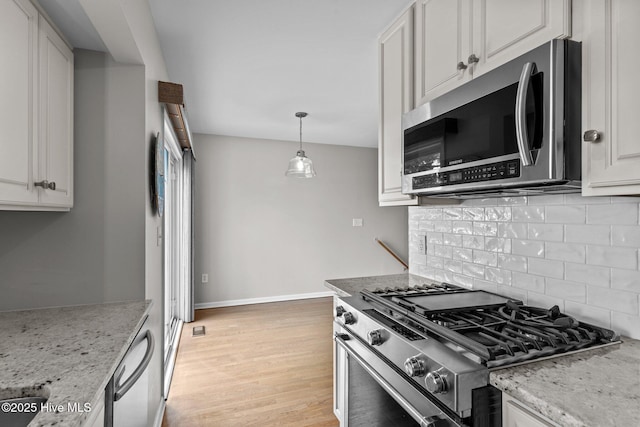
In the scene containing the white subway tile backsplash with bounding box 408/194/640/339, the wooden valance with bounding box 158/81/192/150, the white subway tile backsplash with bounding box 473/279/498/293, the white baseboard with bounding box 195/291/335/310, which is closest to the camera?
the white subway tile backsplash with bounding box 408/194/640/339

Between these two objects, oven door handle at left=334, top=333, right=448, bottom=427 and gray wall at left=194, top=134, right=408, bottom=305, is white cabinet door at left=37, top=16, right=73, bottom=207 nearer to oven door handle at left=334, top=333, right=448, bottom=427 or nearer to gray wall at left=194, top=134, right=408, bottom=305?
oven door handle at left=334, top=333, right=448, bottom=427

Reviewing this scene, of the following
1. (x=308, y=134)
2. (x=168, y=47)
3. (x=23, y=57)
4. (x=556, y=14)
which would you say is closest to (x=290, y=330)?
(x=308, y=134)

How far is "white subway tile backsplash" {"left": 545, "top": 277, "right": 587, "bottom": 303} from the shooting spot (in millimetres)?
1219

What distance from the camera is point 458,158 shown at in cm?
130

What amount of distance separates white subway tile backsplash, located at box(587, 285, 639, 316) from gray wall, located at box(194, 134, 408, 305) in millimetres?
3988

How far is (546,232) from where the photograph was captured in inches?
53.4

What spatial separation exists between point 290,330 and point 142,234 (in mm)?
2378

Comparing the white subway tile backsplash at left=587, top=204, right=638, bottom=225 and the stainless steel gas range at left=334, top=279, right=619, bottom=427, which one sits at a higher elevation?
the white subway tile backsplash at left=587, top=204, right=638, bottom=225

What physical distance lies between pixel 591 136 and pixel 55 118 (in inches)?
76.3

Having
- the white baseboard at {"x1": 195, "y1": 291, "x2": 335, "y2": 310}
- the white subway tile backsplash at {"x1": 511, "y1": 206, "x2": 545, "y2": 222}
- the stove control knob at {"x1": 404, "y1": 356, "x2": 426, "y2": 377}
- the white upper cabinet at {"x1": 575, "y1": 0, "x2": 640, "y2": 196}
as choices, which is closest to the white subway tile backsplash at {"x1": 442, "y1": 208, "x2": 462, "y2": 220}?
the white subway tile backsplash at {"x1": 511, "y1": 206, "x2": 545, "y2": 222}

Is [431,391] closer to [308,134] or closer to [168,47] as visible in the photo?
[168,47]

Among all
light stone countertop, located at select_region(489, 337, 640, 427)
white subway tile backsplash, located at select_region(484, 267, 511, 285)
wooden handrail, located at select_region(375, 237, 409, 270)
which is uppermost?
white subway tile backsplash, located at select_region(484, 267, 511, 285)

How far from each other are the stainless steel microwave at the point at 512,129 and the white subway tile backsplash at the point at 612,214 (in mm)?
129

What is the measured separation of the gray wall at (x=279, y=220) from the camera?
178 inches
